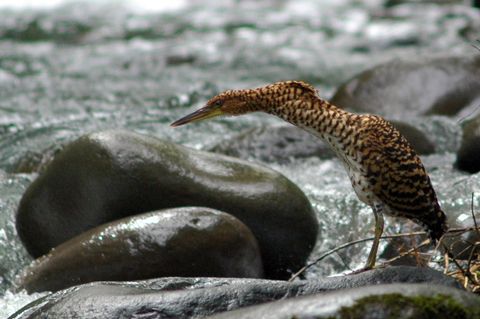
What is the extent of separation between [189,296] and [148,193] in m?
2.13

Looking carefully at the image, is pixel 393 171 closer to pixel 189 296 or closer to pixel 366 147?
pixel 366 147

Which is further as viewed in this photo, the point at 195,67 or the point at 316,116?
the point at 195,67

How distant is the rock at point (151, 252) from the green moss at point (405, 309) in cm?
218

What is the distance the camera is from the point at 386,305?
3527 mm

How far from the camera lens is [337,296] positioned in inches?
141

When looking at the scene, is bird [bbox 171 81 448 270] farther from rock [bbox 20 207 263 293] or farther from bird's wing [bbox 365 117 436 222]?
rock [bbox 20 207 263 293]

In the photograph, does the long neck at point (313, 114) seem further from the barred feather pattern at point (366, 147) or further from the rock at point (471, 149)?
the rock at point (471, 149)

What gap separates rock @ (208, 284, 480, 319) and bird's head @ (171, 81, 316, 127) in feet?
4.88

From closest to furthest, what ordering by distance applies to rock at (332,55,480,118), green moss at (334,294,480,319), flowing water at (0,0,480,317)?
green moss at (334,294,480,319), flowing water at (0,0,480,317), rock at (332,55,480,118)

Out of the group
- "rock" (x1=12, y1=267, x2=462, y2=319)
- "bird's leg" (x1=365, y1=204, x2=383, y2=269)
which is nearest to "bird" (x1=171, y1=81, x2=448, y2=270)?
"bird's leg" (x1=365, y1=204, x2=383, y2=269)

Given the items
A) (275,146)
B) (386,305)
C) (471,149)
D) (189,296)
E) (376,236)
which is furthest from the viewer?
(275,146)

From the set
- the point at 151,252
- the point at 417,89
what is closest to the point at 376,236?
the point at 151,252

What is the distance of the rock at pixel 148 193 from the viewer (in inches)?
241

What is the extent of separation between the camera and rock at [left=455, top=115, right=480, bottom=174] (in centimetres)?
766
